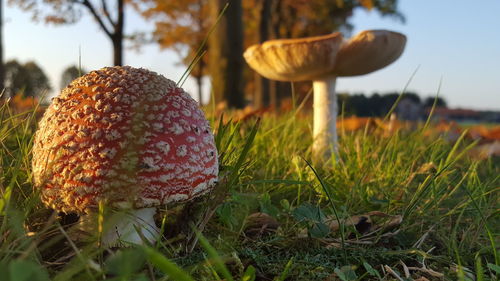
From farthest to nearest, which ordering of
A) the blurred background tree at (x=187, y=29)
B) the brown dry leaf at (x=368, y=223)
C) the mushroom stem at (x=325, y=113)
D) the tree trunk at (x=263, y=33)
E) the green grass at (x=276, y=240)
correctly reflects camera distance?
the blurred background tree at (x=187, y=29), the tree trunk at (x=263, y=33), the mushroom stem at (x=325, y=113), the brown dry leaf at (x=368, y=223), the green grass at (x=276, y=240)

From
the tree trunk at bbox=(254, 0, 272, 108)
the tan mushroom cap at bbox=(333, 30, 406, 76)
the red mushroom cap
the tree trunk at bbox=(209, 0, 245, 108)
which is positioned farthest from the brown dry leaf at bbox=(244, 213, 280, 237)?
the tree trunk at bbox=(254, 0, 272, 108)

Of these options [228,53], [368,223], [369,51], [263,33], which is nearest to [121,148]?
[368,223]

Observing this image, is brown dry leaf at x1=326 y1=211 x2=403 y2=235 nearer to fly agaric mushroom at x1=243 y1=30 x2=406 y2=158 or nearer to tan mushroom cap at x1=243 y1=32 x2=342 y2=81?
fly agaric mushroom at x1=243 y1=30 x2=406 y2=158

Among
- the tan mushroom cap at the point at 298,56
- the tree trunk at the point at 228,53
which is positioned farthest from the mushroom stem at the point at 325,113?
the tree trunk at the point at 228,53

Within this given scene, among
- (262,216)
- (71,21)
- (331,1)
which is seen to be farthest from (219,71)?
(331,1)

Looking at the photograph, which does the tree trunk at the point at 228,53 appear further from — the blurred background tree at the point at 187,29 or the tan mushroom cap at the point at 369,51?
the blurred background tree at the point at 187,29

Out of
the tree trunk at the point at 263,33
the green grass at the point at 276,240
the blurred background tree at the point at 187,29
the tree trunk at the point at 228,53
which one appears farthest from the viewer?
the blurred background tree at the point at 187,29
